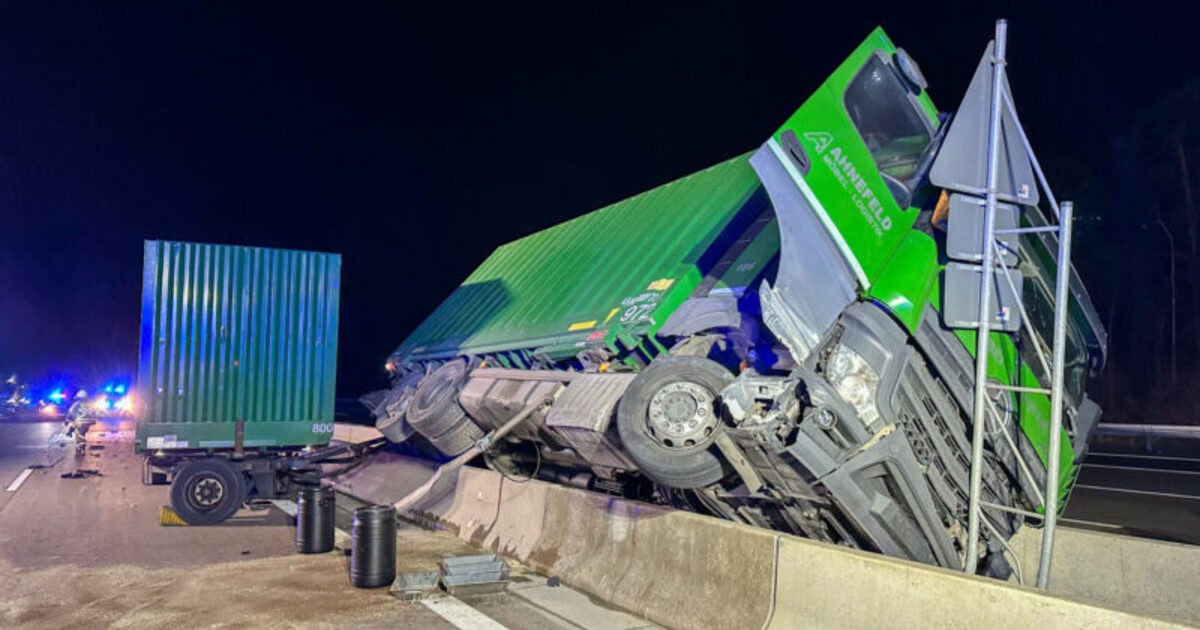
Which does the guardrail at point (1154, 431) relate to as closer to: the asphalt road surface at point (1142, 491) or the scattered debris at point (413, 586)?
the asphalt road surface at point (1142, 491)

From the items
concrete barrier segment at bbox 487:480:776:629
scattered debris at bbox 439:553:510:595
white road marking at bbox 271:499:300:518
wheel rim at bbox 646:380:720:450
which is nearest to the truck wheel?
white road marking at bbox 271:499:300:518

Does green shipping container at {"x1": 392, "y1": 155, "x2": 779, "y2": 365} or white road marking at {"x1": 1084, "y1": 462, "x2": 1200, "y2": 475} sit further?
white road marking at {"x1": 1084, "y1": 462, "x2": 1200, "y2": 475}

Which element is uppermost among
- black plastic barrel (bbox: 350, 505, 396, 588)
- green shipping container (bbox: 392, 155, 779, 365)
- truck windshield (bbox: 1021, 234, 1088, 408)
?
green shipping container (bbox: 392, 155, 779, 365)

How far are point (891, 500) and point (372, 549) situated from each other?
4.09m

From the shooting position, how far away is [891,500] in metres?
5.57

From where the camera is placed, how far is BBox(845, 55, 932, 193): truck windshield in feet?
20.0

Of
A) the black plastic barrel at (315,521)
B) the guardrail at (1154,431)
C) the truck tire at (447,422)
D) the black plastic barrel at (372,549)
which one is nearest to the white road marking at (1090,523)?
the truck tire at (447,422)

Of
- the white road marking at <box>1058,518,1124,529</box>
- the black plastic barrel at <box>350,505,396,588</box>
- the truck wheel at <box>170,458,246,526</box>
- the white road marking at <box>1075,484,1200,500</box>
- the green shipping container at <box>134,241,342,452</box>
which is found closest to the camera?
the black plastic barrel at <box>350,505,396,588</box>

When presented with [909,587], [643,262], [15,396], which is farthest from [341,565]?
[15,396]

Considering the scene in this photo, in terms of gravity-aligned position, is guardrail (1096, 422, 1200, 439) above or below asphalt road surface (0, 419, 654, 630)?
above

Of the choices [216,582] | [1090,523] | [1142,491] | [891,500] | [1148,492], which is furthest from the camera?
[1142,491]

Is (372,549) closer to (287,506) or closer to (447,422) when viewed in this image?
(447,422)

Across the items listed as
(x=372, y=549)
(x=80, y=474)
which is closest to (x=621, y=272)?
(x=372, y=549)

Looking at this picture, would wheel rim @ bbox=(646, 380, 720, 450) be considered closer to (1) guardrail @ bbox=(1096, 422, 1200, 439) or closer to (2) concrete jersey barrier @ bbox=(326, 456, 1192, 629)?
(2) concrete jersey barrier @ bbox=(326, 456, 1192, 629)
